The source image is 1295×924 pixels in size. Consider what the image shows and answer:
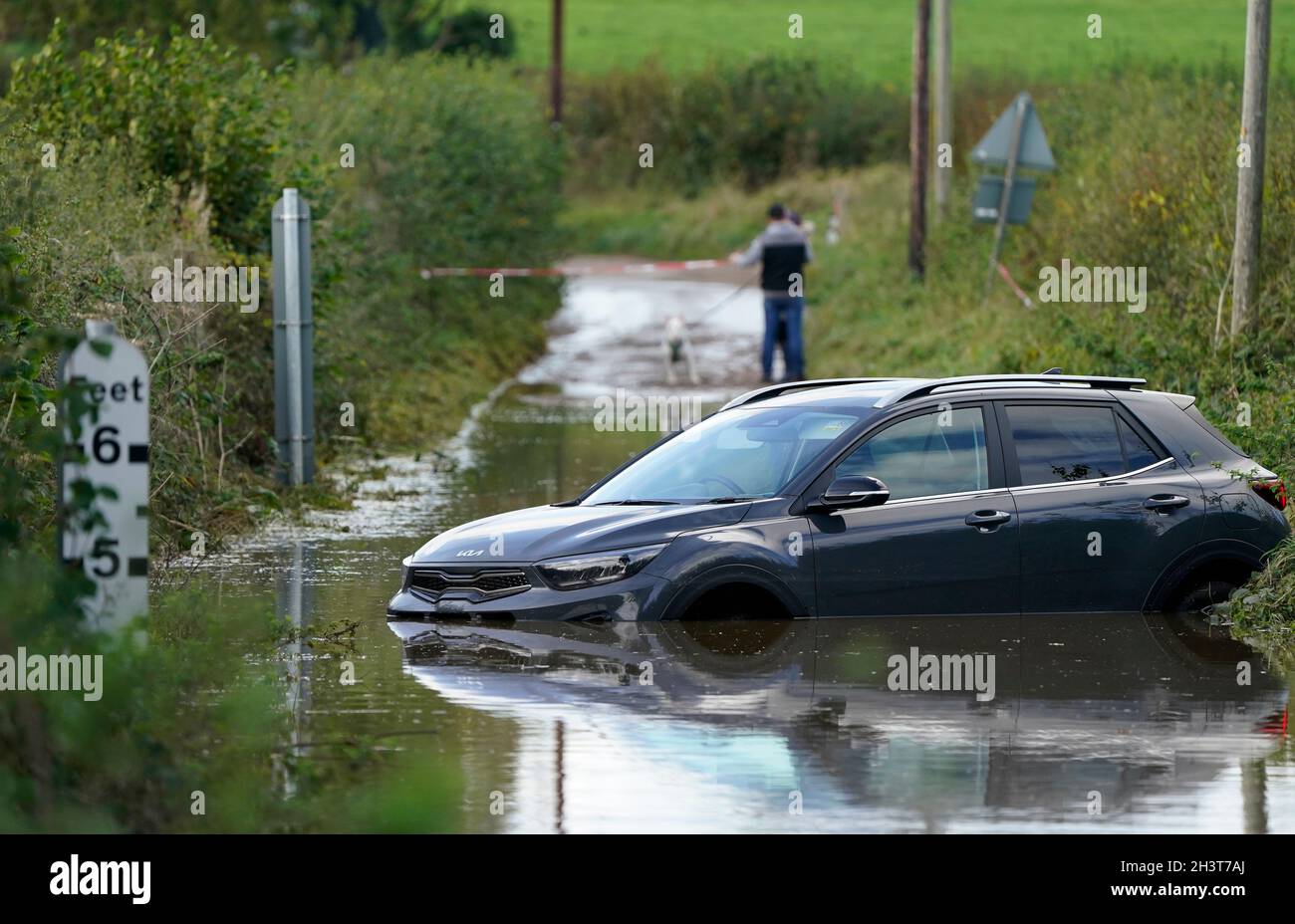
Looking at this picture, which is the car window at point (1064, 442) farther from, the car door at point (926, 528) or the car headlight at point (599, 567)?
the car headlight at point (599, 567)

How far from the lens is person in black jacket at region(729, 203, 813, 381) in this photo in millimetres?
27312

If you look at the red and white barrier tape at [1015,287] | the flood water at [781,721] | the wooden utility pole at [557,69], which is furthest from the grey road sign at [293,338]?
the wooden utility pole at [557,69]

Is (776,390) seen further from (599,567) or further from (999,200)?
(999,200)

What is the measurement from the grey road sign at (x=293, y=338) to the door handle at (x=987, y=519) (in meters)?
7.07

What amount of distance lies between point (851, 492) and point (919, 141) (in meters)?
21.9

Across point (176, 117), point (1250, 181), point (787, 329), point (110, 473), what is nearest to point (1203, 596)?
point (110, 473)

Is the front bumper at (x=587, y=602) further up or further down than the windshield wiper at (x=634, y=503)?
further down

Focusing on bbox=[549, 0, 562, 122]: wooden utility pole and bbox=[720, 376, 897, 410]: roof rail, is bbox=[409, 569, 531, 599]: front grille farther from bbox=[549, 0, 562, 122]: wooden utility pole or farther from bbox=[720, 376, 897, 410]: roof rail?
bbox=[549, 0, 562, 122]: wooden utility pole

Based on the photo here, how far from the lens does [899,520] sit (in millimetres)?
11008

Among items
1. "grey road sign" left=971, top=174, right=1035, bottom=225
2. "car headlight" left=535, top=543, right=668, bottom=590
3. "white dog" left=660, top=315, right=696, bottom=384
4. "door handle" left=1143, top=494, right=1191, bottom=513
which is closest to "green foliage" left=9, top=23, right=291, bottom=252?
"car headlight" left=535, top=543, right=668, bottom=590

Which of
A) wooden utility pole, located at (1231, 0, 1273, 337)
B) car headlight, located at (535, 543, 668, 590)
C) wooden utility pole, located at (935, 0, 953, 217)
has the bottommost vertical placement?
car headlight, located at (535, 543, 668, 590)

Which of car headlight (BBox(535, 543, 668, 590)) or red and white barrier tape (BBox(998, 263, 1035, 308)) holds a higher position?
red and white barrier tape (BBox(998, 263, 1035, 308))

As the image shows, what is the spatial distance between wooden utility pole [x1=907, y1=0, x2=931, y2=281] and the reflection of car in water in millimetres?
20780

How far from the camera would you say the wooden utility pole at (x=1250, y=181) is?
17516mm
